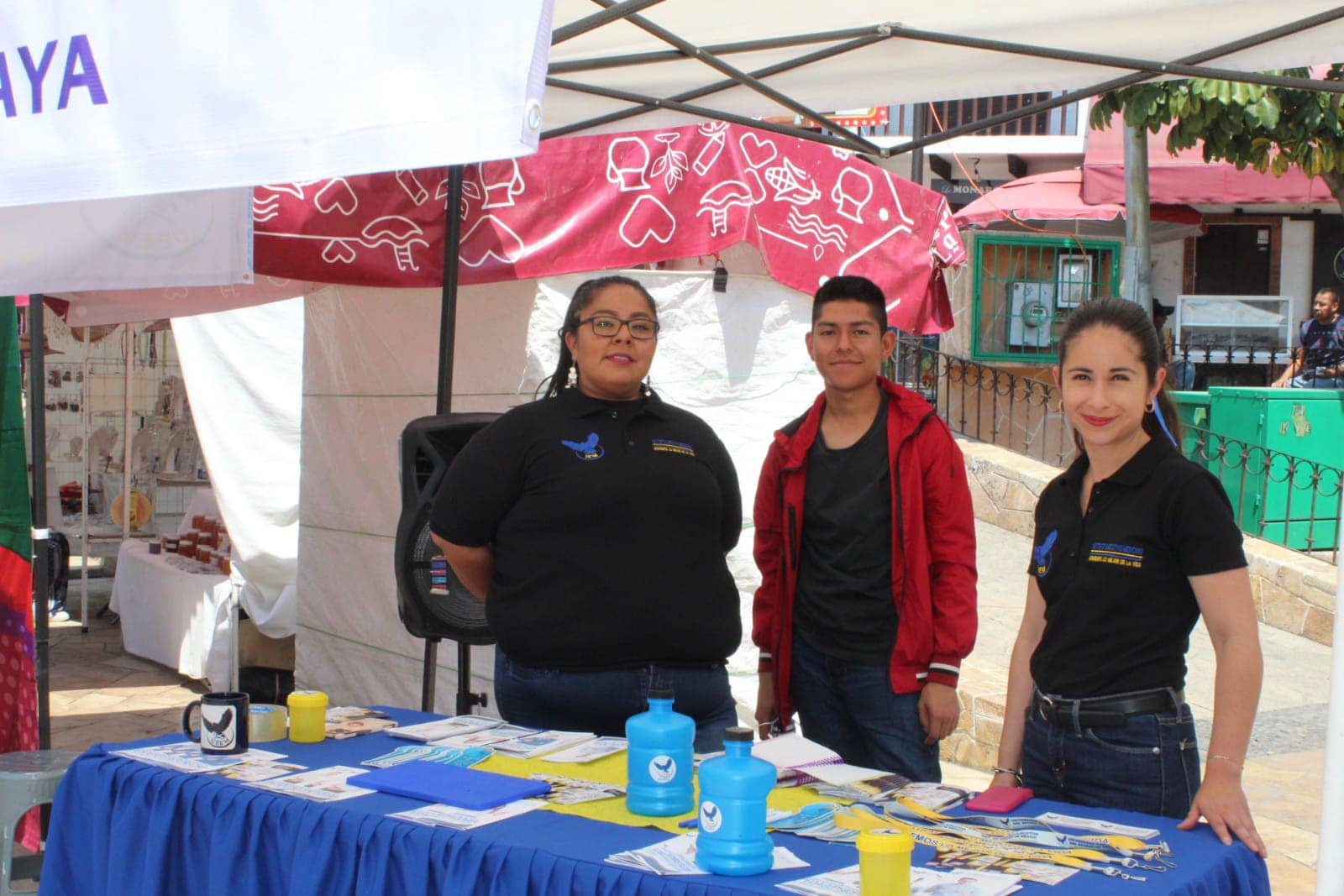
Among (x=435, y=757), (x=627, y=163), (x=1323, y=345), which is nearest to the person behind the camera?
(x=435, y=757)

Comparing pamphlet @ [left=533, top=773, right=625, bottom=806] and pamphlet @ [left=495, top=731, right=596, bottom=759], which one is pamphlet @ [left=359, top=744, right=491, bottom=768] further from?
pamphlet @ [left=533, top=773, right=625, bottom=806]

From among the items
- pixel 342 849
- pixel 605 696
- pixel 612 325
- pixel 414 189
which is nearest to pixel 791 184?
pixel 414 189

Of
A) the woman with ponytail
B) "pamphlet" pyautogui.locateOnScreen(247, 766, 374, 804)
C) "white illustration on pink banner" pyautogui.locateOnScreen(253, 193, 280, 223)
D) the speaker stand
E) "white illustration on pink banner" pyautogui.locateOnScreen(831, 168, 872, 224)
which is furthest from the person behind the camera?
"white illustration on pink banner" pyautogui.locateOnScreen(831, 168, 872, 224)

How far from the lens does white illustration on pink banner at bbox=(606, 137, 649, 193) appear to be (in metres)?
4.71

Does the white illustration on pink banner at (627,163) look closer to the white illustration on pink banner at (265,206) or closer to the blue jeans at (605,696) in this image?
the white illustration on pink banner at (265,206)

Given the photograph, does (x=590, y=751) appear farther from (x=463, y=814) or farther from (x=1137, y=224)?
(x=1137, y=224)

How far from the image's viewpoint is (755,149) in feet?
15.7

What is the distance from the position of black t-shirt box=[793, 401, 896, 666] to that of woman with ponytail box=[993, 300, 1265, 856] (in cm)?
61

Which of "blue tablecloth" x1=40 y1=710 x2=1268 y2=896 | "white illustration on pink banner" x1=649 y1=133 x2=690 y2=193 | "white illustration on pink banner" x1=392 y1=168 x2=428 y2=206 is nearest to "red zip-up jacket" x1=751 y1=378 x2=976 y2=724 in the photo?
"blue tablecloth" x1=40 y1=710 x2=1268 y2=896

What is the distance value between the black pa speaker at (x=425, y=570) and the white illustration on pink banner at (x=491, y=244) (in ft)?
4.28

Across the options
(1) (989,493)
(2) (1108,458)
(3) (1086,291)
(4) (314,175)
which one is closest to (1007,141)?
(3) (1086,291)

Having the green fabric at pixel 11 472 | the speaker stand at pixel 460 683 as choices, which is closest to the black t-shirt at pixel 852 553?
the speaker stand at pixel 460 683

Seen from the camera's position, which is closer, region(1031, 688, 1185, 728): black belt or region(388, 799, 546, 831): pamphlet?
region(388, 799, 546, 831): pamphlet

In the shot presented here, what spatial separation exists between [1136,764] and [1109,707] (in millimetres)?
112
